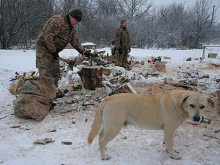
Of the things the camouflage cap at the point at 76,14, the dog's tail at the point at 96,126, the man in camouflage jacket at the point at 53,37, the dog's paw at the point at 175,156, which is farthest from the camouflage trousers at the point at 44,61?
the dog's paw at the point at 175,156

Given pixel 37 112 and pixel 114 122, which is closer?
pixel 114 122

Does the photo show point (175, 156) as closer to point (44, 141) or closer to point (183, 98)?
point (183, 98)

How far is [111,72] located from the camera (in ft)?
24.6

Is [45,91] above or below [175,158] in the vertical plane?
above

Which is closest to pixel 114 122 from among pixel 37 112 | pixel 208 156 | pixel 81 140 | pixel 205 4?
pixel 81 140

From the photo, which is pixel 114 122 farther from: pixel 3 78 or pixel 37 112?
pixel 3 78

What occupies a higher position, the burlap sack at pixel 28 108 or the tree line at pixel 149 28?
the tree line at pixel 149 28

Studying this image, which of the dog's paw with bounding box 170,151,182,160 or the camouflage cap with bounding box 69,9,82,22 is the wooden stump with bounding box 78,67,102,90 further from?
the dog's paw with bounding box 170,151,182,160

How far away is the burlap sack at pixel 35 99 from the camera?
165 inches

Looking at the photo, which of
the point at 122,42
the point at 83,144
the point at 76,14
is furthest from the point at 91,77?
the point at 122,42

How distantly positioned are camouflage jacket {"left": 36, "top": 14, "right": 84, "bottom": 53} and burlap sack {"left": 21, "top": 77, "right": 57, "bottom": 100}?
77 centimetres

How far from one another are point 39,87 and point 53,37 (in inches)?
49.9

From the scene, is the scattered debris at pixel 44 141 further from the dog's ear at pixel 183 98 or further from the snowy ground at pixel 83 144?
the dog's ear at pixel 183 98

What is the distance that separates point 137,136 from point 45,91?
2.48 m
